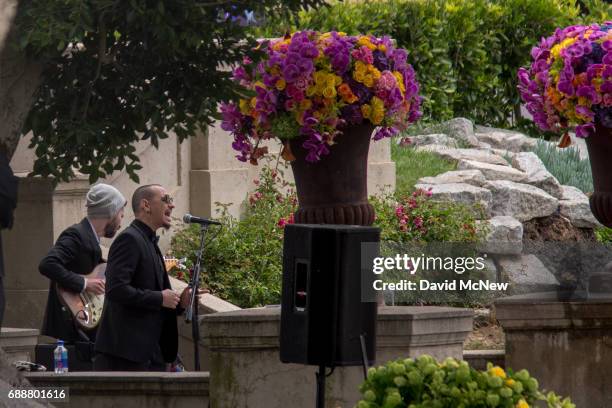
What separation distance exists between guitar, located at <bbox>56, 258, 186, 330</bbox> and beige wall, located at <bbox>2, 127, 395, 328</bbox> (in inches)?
72.4

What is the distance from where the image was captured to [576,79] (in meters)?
8.43

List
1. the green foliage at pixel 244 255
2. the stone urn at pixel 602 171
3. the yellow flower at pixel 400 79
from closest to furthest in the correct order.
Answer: the yellow flower at pixel 400 79, the stone urn at pixel 602 171, the green foliage at pixel 244 255

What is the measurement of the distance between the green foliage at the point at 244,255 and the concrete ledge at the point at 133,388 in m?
3.63

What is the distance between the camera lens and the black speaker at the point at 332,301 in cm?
680

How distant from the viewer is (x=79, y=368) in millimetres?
9320

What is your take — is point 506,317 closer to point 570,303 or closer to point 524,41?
point 570,303

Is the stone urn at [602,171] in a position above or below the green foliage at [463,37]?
below

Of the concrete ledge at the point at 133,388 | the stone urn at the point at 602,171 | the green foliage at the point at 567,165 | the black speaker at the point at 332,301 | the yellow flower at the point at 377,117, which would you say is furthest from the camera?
the green foliage at the point at 567,165

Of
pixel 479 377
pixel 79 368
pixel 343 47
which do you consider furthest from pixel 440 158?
pixel 479 377

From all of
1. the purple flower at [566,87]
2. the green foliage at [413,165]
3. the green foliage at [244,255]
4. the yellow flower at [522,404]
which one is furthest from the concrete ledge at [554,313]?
the green foliage at [413,165]

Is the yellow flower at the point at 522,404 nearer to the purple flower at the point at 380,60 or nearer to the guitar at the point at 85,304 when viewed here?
the purple flower at the point at 380,60

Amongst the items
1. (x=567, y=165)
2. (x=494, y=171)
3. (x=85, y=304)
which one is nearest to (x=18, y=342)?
(x=85, y=304)

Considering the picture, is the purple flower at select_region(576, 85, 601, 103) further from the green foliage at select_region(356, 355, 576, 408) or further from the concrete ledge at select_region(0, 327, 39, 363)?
the concrete ledge at select_region(0, 327, 39, 363)

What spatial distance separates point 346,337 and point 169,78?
1941 mm
